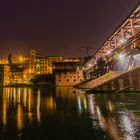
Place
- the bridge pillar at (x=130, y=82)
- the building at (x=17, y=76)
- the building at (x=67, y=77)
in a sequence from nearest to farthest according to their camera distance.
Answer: the bridge pillar at (x=130, y=82) → the building at (x=67, y=77) → the building at (x=17, y=76)

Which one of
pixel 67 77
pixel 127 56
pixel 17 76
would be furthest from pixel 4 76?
pixel 127 56

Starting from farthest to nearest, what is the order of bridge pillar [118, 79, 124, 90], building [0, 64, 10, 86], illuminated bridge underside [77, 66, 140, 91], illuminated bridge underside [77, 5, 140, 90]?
building [0, 64, 10, 86] < bridge pillar [118, 79, 124, 90] < illuminated bridge underside [77, 66, 140, 91] < illuminated bridge underside [77, 5, 140, 90]

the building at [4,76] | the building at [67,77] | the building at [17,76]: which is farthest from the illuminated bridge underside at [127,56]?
the building at [17,76]

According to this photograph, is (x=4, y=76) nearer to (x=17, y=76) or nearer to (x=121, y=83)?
(x=17, y=76)

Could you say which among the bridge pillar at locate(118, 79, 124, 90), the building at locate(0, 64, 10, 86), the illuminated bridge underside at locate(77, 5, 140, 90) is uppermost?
the building at locate(0, 64, 10, 86)

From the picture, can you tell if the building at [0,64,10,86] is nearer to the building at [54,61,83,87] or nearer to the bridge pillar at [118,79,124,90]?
the building at [54,61,83,87]

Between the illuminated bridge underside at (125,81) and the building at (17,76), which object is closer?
the illuminated bridge underside at (125,81)

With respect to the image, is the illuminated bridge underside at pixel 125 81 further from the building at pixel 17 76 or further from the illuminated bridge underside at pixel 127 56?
the building at pixel 17 76

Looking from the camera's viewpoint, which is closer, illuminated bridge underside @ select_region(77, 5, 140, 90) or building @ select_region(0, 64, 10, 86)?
illuminated bridge underside @ select_region(77, 5, 140, 90)

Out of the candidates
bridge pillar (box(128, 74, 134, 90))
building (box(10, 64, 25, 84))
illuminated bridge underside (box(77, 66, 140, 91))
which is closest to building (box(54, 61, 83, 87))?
building (box(10, 64, 25, 84))

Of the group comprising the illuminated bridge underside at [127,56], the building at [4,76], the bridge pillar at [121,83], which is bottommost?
the bridge pillar at [121,83]

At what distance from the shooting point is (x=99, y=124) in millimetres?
13938

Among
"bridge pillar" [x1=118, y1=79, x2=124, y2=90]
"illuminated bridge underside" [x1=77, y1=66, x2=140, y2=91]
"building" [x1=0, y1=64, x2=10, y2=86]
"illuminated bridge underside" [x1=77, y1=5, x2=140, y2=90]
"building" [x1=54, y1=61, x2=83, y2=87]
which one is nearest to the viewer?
"illuminated bridge underside" [x1=77, y1=5, x2=140, y2=90]

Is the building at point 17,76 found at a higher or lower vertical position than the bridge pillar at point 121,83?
higher
